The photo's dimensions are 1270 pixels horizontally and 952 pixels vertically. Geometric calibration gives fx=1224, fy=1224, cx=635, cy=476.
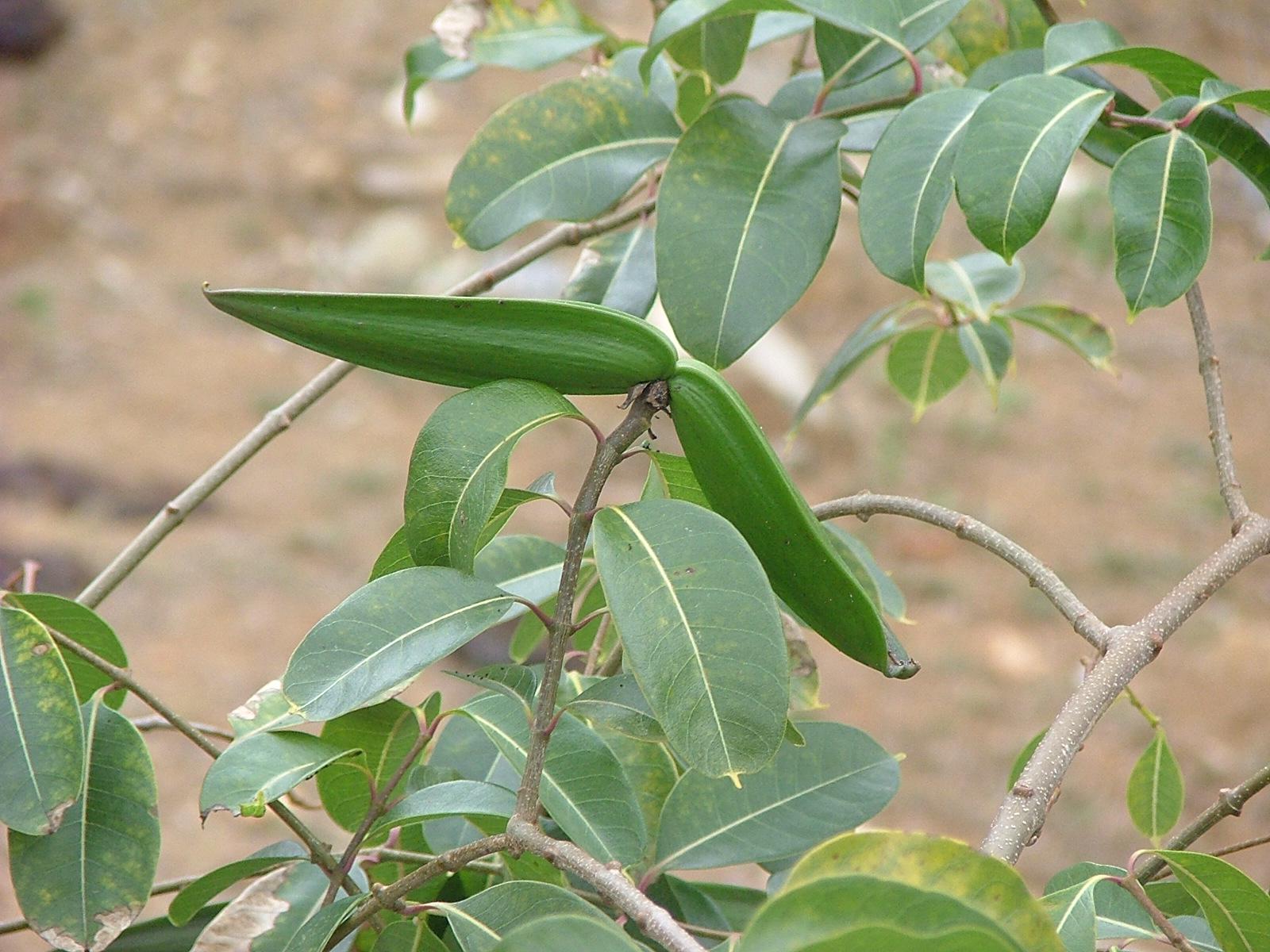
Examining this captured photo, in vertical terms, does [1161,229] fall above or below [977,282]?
above

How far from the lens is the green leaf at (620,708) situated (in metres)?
0.50

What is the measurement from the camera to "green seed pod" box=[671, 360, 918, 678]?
1.54ft

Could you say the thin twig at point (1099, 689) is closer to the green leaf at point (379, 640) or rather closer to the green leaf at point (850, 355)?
the green leaf at point (379, 640)

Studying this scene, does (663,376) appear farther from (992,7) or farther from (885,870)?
(992,7)

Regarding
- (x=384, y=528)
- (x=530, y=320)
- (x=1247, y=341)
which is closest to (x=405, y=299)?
(x=530, y=320)

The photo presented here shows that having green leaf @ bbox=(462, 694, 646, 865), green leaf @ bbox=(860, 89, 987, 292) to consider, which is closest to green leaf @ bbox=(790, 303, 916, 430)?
green leaf @ bbox=(860, 89, 987, 292)

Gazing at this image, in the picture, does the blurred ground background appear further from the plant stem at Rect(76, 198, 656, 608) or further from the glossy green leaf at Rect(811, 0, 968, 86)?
the glossy green leaf at Rect(811, 0, 968, 86)

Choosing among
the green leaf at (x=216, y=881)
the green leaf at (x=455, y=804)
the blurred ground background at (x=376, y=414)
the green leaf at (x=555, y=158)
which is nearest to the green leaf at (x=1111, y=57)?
the green leaf at (x=555, y=158)

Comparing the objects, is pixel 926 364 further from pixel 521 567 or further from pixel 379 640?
pixel 379 640

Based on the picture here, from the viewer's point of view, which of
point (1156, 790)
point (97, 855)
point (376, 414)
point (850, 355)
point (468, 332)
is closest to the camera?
point (468, 332)

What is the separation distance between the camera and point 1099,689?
0.50 meters

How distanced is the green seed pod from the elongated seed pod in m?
0.02

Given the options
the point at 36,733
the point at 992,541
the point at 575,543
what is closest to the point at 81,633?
the point at 36,733

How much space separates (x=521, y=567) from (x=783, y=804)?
0.22 metres
